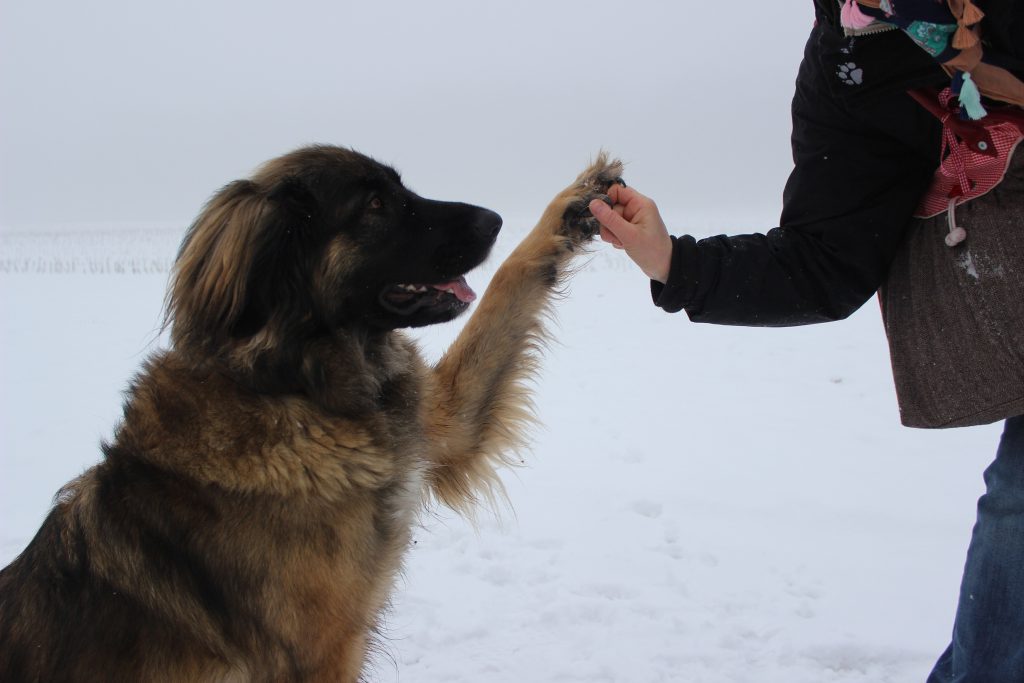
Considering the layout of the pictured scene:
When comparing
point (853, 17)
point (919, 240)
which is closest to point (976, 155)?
point (919, 240)

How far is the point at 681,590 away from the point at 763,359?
4056mm

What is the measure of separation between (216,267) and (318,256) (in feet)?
0.98

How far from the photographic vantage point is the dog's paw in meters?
2.77

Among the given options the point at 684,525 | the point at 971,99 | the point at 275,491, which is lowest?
the point at 684,525

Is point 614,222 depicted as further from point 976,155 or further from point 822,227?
point 976,155

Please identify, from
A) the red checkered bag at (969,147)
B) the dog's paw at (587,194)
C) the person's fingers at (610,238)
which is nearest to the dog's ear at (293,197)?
the person's fingers at (610,238)

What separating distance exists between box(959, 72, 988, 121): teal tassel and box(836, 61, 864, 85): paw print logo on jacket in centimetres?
21

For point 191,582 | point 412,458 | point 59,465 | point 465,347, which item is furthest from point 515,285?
point 59,465

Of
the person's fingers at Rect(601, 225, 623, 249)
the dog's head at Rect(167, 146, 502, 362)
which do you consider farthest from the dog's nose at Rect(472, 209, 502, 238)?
the person's fingers at Rect(601, 225, 623, 249)

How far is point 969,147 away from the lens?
62.0 inches

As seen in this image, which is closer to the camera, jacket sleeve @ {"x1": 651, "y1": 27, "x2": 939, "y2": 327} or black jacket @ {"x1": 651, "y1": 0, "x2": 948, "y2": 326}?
black jacket @ {"x1": 651, "y1": 0, "x2": 948, "y2": 326}

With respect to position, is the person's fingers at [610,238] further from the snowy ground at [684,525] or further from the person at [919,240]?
the snowy ground at [684,525]

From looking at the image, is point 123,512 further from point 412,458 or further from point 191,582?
point 412,458

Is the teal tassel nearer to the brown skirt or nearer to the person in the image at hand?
the person
